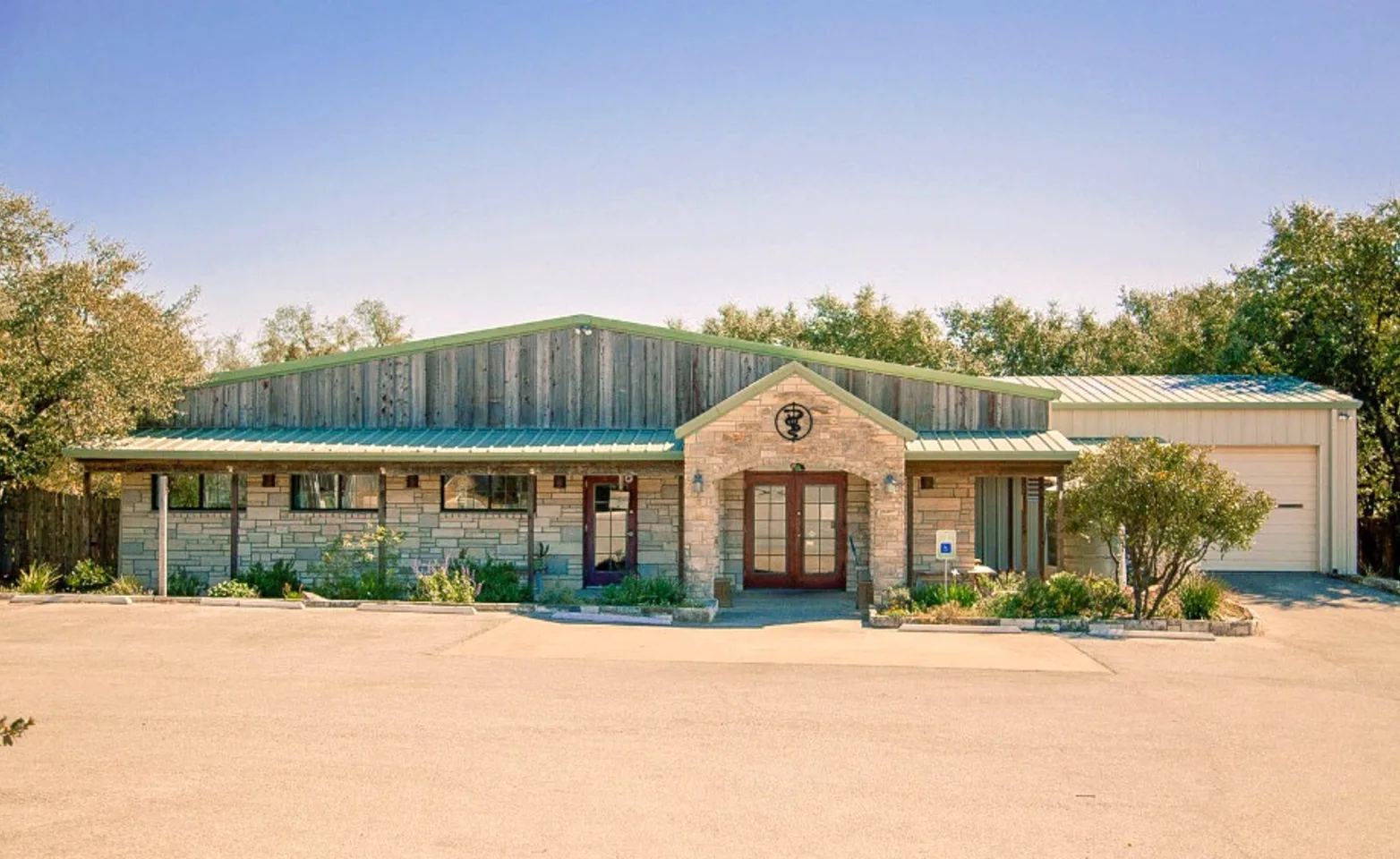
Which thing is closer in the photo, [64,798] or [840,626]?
[64,798]

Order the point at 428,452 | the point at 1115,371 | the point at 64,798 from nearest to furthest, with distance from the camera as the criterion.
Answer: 1. the point at 64,798
2. the point at 428,452
3. the point at 1115,371

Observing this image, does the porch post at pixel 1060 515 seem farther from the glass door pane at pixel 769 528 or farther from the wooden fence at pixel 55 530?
the wooden fence at pixel 55 530

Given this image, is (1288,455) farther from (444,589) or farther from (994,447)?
(444,589)

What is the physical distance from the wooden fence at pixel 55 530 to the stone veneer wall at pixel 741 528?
432 inches

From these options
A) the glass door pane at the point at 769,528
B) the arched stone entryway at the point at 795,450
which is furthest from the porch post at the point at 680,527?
the glass door pane at the point at 769,528

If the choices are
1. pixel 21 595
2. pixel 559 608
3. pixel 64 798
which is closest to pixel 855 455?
pixel 559 608

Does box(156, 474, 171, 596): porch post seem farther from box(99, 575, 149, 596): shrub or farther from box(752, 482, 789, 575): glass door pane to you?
box(752, 482, 789, 575): glass door pane

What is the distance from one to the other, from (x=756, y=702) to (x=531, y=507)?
8.58m

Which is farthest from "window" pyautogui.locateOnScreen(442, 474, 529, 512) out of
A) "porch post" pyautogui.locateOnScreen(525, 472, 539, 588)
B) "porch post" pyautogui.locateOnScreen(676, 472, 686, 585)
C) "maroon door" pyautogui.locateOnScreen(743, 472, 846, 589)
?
"maroon door" pyautogui.locateOnScreen(743, 472, 846, 589)

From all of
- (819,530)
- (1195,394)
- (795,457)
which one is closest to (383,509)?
(795,457)

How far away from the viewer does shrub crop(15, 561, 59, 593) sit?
698 inches

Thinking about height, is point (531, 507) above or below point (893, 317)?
below

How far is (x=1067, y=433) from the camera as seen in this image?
70.8ft

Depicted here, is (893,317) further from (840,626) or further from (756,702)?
(756,702)
